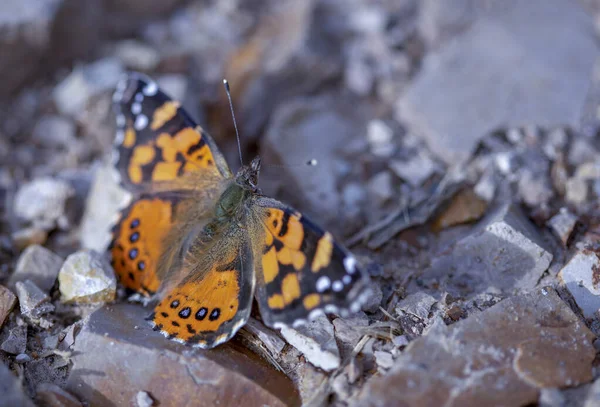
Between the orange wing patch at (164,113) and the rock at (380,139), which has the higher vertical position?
the orange wing patch at (164,113)

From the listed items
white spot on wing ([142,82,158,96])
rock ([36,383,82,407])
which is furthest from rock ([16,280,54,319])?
white spot on wing ([142,82,158,96])

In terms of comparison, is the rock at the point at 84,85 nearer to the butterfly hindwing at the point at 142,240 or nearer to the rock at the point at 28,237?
the rock at the point at 28,237

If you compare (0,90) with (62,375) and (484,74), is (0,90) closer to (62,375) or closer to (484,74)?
(62,375)

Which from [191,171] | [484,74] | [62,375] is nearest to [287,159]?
[191,171]

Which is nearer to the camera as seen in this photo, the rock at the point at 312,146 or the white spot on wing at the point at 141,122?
the white spot on wing at the point at 141,122

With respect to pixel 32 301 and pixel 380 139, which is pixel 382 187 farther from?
pixel 32 301

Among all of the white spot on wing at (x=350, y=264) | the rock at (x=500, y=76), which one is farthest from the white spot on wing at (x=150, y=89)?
the rock at (x=500, y=76)
